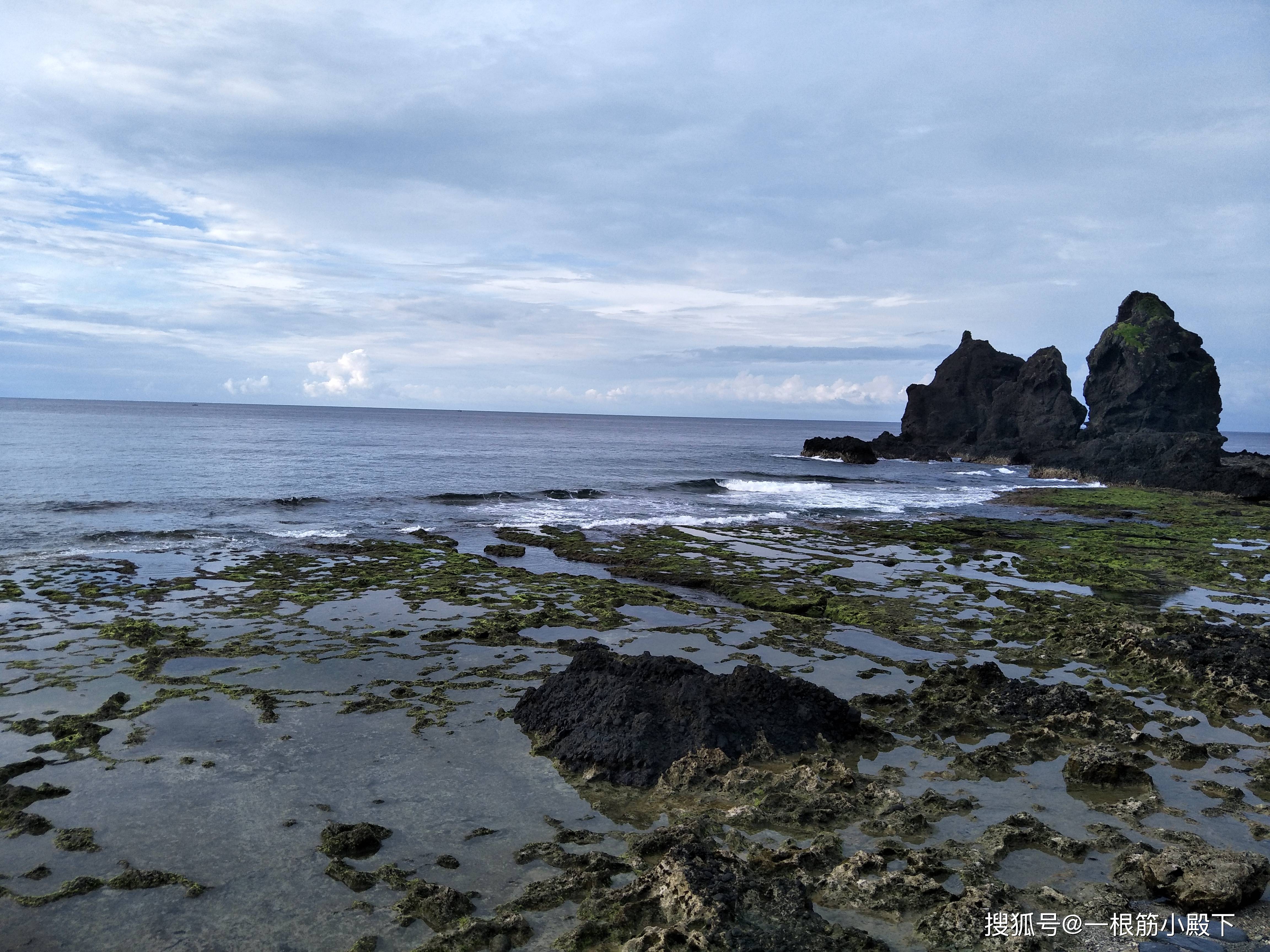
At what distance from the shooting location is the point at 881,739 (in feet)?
29.8

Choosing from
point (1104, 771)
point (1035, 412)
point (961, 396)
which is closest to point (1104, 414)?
point (1035, 412)

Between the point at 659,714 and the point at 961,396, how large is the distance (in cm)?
9956

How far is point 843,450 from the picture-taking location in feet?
273

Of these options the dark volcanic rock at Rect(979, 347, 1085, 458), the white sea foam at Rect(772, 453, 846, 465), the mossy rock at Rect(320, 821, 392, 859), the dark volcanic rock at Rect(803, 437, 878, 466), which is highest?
the dark volcanic rock at Rect(979, 347, 1085, 458)

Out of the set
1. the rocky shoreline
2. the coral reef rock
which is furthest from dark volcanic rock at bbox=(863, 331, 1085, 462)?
the coral reef rock

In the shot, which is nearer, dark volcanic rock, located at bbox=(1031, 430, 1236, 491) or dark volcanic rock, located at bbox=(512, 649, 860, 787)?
A: dark volcanic rock, located at bbox=(512, 649, 860, 787)

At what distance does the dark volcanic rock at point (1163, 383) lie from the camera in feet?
238

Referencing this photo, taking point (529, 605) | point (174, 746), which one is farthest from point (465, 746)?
point (529, 605)

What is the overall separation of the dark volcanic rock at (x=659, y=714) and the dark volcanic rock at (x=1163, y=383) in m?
78.2

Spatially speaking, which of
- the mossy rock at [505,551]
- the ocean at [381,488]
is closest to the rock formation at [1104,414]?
the ocean at [381,488]

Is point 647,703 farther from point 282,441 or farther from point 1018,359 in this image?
point 1018,359

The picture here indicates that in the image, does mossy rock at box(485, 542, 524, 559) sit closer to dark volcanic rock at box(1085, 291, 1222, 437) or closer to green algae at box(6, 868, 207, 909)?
green algae at box(6, 868, 207, 909)

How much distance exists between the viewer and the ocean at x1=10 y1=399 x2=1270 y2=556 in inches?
1069

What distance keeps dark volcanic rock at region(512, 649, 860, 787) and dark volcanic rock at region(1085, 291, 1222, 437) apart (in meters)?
78.2
